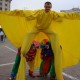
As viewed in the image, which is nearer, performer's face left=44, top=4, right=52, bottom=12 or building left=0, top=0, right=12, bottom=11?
performer's face left=44, top=4, right=52, bottom=12

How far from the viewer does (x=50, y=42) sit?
757 centimetres

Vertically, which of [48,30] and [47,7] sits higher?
[47,7]

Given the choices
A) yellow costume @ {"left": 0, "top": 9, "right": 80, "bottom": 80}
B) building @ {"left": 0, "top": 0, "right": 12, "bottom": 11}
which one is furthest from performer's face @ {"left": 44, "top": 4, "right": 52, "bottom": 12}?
building @ {"left": 0, "top": 0, "right": 12, "bottom": 11}

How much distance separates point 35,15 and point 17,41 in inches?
47.9

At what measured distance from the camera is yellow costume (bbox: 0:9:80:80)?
7.30m

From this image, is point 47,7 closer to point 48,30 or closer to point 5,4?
point 48,30

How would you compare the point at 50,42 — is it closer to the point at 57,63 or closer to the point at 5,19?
the point at 57,63

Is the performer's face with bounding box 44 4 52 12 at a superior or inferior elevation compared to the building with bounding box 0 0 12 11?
superior

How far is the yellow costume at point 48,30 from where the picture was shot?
7.30 metres

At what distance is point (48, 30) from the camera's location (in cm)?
744

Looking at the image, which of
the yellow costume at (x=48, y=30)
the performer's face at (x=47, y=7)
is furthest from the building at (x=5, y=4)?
the performer's face at (x=47, y=7)

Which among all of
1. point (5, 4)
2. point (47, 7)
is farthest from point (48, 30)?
point (5, 4)

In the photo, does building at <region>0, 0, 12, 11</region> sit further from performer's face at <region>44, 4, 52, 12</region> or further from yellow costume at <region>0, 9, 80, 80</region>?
performer's face at <region>44, 4, 52, 12</region>

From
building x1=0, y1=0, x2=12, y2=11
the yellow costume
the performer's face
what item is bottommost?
building x1=0, y1=0, x2=12, y2=11
